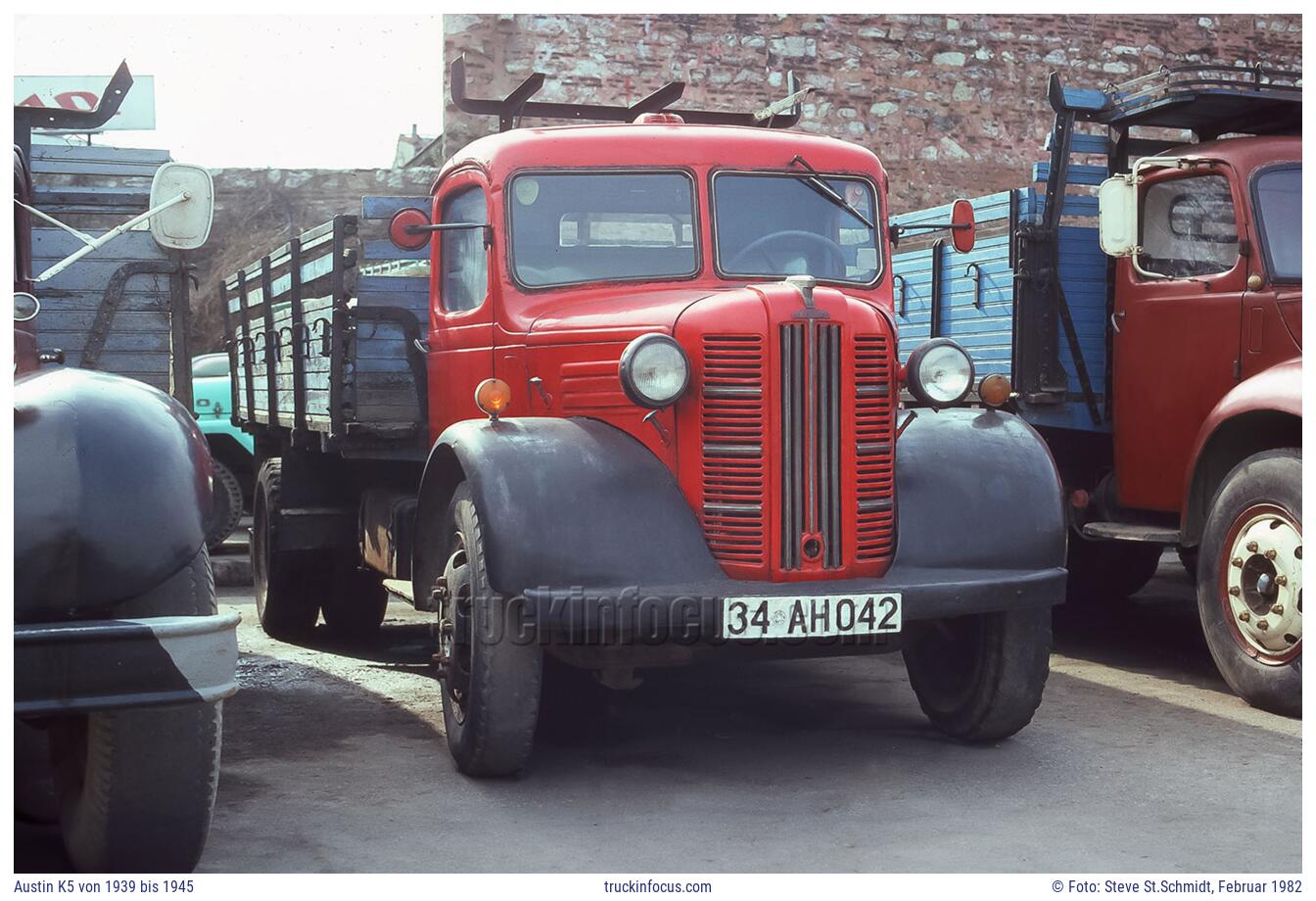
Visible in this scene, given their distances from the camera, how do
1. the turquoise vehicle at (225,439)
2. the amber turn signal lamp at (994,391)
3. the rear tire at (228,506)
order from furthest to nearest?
the turquoise vehicle at (225,439) < the rear tire at (228,506) < the amber turn signal lamp at (994,391)

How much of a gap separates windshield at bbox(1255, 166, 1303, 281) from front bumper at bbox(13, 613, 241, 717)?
4.79 meters

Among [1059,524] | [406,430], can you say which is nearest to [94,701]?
[1059,524]

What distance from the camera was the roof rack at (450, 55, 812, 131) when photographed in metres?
6.52

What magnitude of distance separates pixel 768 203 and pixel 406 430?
184cm

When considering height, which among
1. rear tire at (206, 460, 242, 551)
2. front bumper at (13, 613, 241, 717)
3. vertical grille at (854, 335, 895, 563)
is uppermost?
vertical grille at (854, 335, 895, 563)

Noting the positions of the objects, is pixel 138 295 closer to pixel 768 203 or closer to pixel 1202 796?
pixel 768 203

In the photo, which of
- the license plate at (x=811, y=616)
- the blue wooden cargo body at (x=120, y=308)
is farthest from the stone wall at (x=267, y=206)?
the license plate at (x=811, y=616)

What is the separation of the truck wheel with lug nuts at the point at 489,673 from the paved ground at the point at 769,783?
128mm

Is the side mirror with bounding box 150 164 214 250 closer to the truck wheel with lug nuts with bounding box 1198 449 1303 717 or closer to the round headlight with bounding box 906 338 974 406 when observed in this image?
the round headlight with bounding box 906 338 974 406

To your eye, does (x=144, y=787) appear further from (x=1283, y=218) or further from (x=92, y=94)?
(x=92, y=94)

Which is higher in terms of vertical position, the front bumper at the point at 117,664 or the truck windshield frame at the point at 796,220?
the truck windshield frame at the point at 796,220

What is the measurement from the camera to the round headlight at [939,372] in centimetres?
508

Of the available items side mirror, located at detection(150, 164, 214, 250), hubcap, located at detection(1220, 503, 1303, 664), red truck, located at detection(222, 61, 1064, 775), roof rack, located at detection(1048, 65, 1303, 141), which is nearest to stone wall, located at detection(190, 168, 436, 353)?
roof rack, located at detection(1048, 65, 1303, 141)

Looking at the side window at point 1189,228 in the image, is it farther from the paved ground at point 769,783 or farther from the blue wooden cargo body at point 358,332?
the blue wooden cargo body at point 358,332
